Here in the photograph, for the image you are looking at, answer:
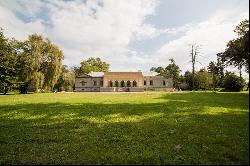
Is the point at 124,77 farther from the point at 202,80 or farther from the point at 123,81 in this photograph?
the point at 202,80

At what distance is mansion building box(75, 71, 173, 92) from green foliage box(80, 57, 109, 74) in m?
25.3

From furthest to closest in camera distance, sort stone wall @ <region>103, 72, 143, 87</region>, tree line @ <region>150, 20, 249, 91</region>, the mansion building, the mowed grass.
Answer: the mansion building < stone wall @ <region>103, 72, 143, 87</region> < tree line @ <region>150, 20, 249, 91</region> < the mowed grass

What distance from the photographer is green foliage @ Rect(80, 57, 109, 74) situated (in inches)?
4585

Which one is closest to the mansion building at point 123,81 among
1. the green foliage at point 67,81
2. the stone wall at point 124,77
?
the stone wall at point 124,77

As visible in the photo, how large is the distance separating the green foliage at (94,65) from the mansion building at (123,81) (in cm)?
→ 2533

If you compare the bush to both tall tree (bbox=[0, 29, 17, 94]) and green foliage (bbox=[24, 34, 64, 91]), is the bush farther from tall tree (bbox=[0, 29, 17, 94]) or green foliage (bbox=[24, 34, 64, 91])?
tall tree (bbox=[0, 29, 17, 94])

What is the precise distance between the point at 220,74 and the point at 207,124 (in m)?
98.4

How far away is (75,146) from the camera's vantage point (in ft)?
25.1

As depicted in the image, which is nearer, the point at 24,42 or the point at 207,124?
the point at 207,124

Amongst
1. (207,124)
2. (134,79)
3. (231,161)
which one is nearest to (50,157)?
(231,161)

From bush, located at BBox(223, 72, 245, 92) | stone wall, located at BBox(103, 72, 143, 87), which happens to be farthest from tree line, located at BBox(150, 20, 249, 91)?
stone wall, located at BBox(103, 72, 143, 87)

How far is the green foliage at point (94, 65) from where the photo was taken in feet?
382

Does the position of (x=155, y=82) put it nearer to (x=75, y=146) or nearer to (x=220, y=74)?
(x=220, y=74)

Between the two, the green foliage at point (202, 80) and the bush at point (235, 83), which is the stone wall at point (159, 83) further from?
the bush at point (235, 83)
